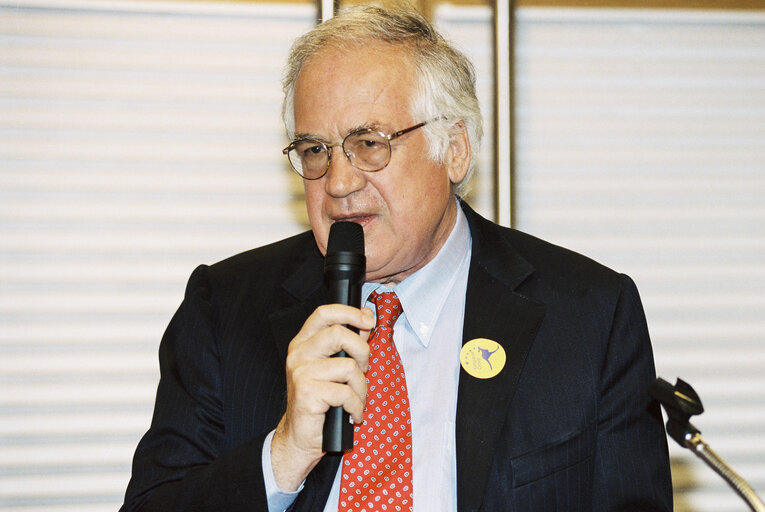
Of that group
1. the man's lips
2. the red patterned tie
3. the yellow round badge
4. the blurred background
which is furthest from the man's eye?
the blurred background

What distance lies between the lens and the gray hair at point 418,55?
207cm

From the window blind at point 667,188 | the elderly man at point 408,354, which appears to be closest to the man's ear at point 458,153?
the elderly man at point 408,354

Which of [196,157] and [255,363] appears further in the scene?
[196,157]

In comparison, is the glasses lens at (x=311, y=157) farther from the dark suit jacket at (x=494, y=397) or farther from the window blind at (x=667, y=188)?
the window blind at (x=667, y=188)

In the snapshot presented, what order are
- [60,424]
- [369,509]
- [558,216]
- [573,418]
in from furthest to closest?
[558,216] < [60,424] < [573,418] < [369,509]

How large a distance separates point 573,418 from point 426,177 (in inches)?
27.4

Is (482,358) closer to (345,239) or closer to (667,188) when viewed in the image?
(345,239)

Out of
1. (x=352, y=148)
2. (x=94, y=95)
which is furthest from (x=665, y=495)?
(x=94, y=95)

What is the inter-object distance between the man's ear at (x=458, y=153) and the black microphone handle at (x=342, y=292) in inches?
28.1

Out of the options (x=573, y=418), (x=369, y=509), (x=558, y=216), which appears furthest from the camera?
(x=558, y=216)

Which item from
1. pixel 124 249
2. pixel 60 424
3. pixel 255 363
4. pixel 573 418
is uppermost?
pixel 124 249

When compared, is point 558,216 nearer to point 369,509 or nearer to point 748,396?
point 748,396

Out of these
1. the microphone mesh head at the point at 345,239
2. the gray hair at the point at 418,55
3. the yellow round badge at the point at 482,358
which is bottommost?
the yellow round badge at the point at 482,358

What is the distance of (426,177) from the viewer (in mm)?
2088
